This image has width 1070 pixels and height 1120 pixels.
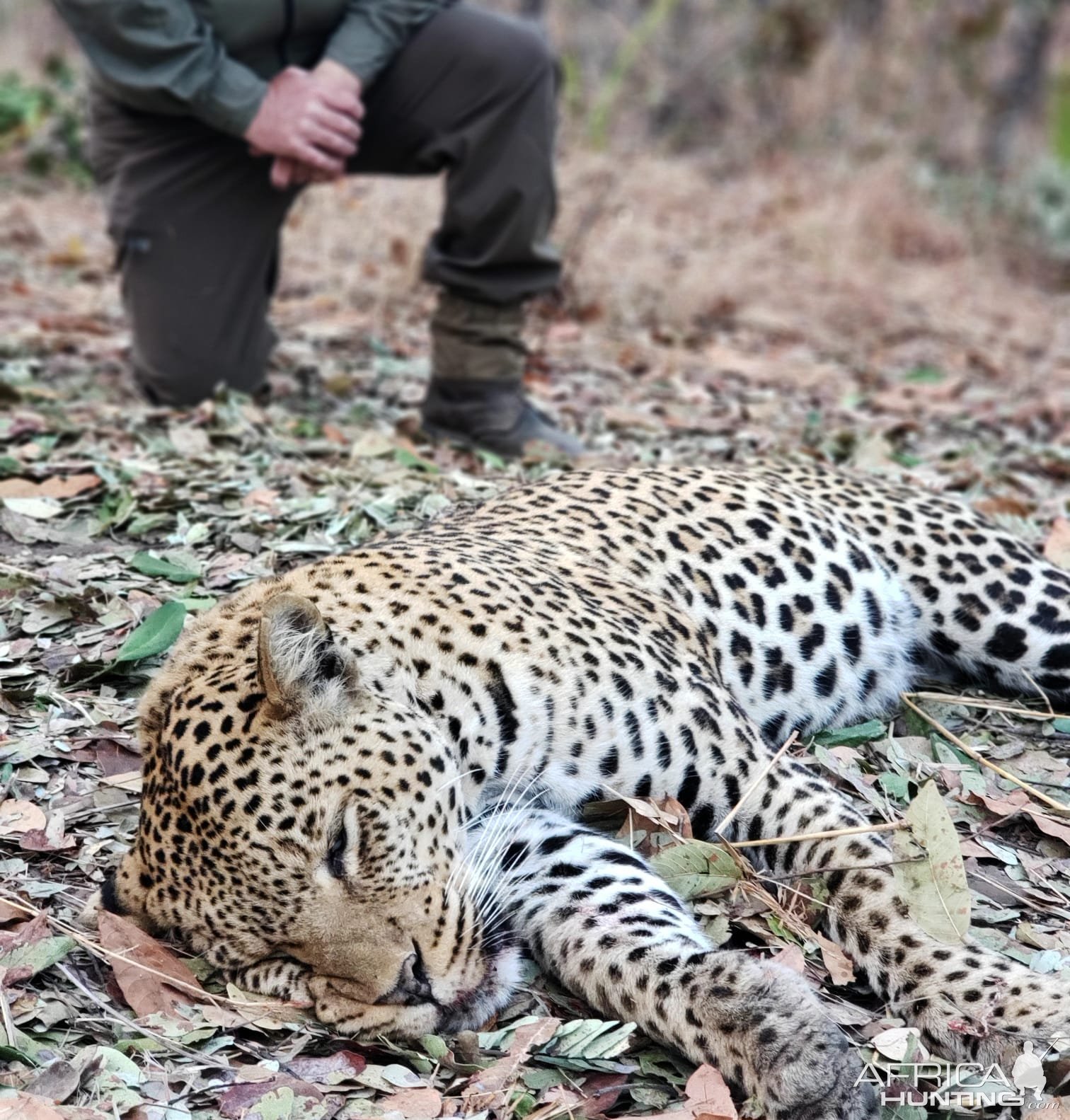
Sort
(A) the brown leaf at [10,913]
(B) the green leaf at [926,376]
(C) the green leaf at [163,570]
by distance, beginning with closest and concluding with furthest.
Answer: (A) the brown leaf at [10,913], (C) the green leaf at [163,570], (B) the green leaf at [926,376]

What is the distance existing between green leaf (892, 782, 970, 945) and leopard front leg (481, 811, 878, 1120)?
42 cm

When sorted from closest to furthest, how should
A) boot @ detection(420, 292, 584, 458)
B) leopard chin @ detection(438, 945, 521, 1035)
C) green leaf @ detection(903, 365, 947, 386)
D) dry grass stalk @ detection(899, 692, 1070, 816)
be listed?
leopard chin @ detection(438, 945, 521, 1035) < dry grass stalk @ detection(899, 692, 1070, 816) < boot @ detection(420, 292, 584, 458) < green leaf @ detection(903, 365, 947, 386)

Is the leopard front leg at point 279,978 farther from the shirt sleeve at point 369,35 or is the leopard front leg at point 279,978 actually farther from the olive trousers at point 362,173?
the shirt sleeve at point 369,35

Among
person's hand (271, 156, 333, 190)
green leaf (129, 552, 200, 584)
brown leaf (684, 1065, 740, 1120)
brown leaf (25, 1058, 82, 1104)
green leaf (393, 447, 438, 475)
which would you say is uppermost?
person's hand (271, 156, 333, 190)

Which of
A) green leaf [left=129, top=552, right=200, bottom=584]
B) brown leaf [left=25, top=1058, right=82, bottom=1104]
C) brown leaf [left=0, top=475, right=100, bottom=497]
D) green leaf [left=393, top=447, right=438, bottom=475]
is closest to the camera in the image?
brown leaf [left=25, top=1058, right=82, bottom=1104]

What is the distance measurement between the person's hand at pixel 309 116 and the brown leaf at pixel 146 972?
4302 millimetres

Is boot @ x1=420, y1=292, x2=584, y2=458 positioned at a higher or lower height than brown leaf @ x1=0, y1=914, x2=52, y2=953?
higher

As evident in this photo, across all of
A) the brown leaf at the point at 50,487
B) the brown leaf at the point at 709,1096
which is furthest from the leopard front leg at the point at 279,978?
the brown leaf at the point at 50,487

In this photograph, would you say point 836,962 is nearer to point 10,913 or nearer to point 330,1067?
point 330,1067

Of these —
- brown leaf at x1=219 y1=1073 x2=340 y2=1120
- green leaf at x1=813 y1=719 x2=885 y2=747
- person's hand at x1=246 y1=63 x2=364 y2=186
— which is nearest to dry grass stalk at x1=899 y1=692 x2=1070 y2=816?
green leaf at x1=813 y1=719 x2=885 y2=747

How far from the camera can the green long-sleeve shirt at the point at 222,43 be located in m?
6.48

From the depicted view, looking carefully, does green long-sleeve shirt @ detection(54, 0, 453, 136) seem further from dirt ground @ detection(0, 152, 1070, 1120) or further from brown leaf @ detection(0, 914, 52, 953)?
brown leaf @ detection(0, 914, 52, 953)

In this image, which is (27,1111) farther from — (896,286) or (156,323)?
(896,286)

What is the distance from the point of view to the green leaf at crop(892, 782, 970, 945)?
345 cm
